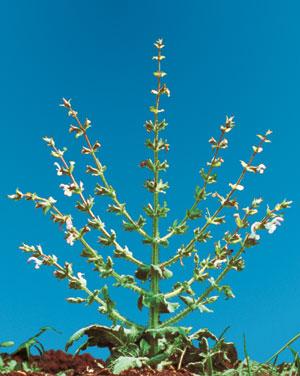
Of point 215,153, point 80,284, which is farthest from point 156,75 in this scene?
point 80,284

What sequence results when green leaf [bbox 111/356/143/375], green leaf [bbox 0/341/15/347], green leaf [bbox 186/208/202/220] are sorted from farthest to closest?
green leaf [bbox 186/208/202/220]
green leaf [bbox 0/341/15/347]
green leaf [bbox 111/356/143/375]

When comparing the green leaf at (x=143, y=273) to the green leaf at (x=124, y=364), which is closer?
the green leaf at (x=124, y=364)

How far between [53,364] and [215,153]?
2.56 m

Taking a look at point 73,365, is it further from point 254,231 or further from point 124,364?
point 254,231

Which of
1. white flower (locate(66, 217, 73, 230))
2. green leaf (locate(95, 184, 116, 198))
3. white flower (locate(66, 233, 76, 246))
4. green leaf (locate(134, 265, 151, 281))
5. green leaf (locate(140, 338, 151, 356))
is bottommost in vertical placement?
green leaf (locate(140, 338, 151, 356))

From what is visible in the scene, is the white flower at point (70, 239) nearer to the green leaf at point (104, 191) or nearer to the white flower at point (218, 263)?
the green leaf at point (104, 191)

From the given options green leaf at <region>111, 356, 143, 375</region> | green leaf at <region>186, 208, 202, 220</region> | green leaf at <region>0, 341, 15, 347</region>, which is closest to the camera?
green leaf at <region>111, 356, 143, 375</region>

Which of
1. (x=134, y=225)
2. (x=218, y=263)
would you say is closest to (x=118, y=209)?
(x=134, y=225)

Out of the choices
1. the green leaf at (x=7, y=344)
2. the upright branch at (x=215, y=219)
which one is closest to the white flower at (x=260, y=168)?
the upright branch at (x=215, y=219)

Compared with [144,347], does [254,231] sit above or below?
above

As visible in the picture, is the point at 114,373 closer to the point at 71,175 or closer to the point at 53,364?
the point at 53,364

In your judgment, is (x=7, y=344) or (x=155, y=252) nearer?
(x=7, y=344)

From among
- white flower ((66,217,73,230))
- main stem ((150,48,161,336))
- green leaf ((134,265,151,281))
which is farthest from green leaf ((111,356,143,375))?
white flower ((66,217,73,230))

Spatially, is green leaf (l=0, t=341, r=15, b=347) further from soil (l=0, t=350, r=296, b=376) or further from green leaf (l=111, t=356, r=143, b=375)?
green leaf (l=111, t=356, r=143, b=375)
